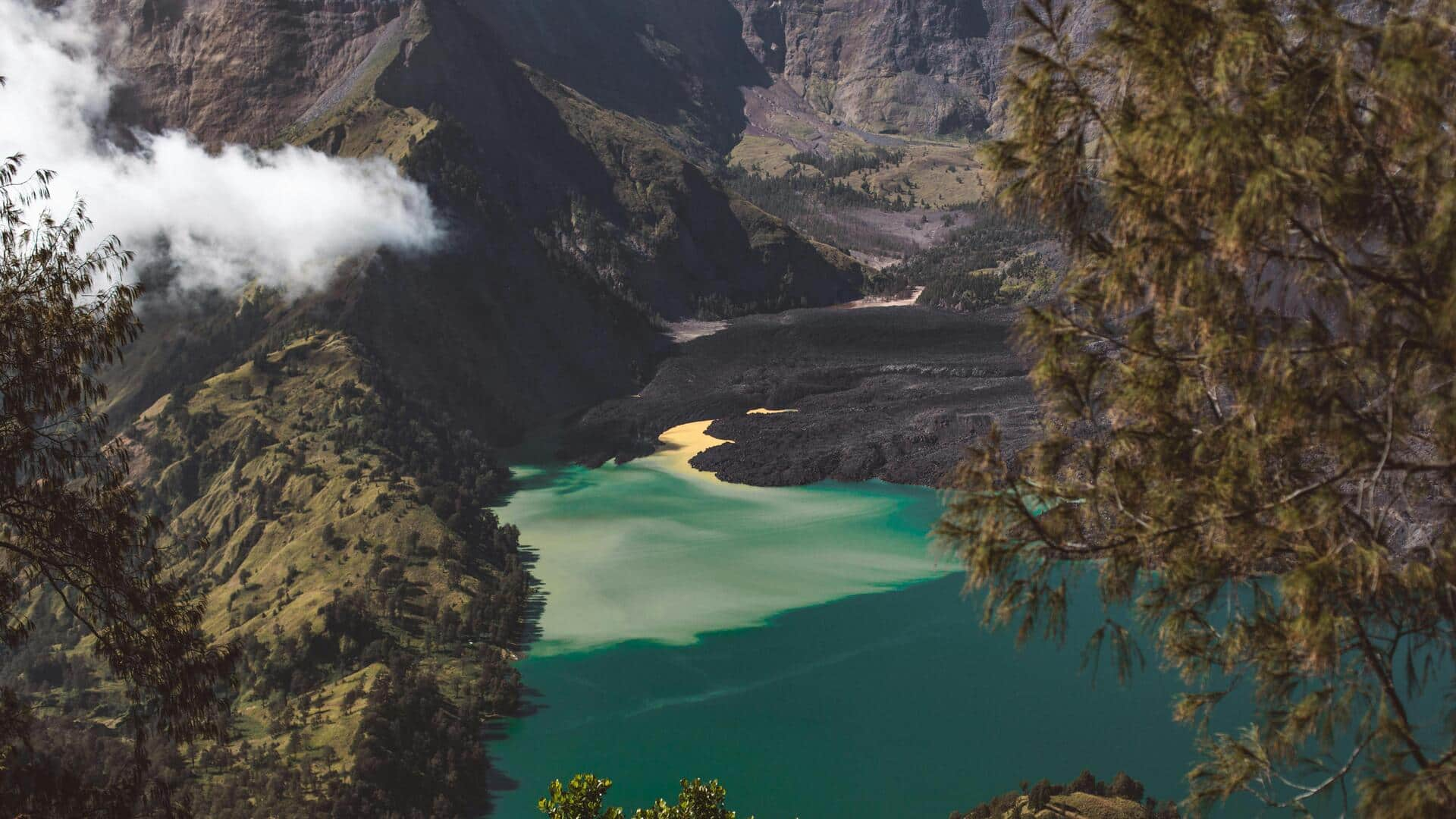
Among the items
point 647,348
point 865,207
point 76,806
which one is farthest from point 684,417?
point 865,207

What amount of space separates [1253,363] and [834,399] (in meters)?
77.6

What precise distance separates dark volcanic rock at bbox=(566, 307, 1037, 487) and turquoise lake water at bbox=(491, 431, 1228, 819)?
10.7 metres

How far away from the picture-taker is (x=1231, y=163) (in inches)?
286

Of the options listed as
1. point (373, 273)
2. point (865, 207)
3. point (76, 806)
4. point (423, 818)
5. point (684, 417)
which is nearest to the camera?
point (76, 806)

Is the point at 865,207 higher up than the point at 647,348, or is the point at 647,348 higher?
the point at 865,207

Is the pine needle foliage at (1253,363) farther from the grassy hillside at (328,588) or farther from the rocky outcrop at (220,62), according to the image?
the rocky outcrop at (220,62)

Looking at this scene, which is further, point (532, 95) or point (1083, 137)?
point (532, 95)

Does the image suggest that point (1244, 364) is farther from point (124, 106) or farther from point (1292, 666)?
point (124, 106)

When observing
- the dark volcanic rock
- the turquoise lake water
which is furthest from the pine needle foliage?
the dark volcanic rock

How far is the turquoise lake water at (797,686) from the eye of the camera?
3328 cm

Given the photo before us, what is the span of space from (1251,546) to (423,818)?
28243 mm

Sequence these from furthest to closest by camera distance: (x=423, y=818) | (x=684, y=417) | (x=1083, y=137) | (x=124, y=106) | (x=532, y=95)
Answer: (x=532, y=95)
(x=124, y=106)
(x=684, y=417)
(x=423, y=818)
(x=1083, y=137)

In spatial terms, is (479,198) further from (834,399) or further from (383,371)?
(834,399)

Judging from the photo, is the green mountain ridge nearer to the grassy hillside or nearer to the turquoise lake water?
the grassy hillside
